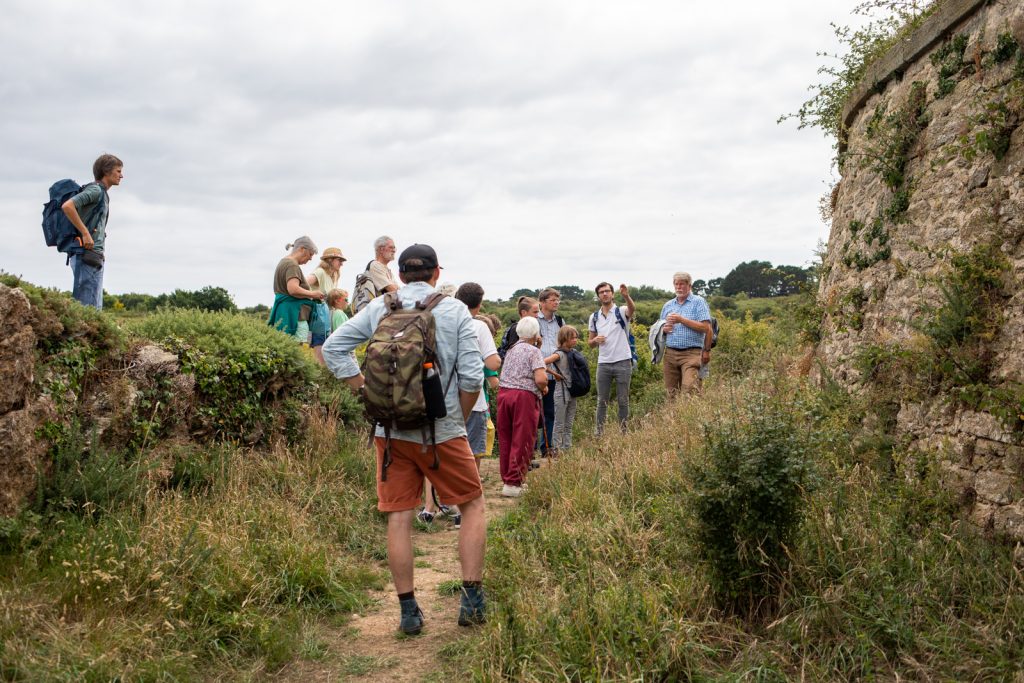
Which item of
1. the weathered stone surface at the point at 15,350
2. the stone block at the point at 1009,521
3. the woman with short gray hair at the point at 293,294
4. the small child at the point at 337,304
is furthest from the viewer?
the small child at the point at 337,304

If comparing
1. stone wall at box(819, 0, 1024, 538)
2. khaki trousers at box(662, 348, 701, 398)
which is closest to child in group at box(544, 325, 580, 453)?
khaki trousers at box(662, 348, 701, 398)

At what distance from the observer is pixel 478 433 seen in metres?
7.56

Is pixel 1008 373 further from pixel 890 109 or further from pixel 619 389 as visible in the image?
pixel 619 389

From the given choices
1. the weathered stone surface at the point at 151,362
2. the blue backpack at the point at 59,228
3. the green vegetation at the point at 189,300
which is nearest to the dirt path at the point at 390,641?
the weathered stone surface at the point at 151,362

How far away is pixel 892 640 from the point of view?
3.70m

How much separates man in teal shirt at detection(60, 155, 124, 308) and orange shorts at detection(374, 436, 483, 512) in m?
4.17

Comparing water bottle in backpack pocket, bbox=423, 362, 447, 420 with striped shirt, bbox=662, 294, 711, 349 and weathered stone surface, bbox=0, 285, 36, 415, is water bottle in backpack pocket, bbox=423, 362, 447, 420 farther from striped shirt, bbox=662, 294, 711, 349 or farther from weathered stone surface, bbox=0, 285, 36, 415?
striped shirt, bbox=662, 294, 711, 349

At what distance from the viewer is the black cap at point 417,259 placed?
4824 millimetres

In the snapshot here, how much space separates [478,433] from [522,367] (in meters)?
0.92

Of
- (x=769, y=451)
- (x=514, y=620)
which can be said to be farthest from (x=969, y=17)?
(x=514, y=620)

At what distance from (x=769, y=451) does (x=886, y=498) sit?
4.44 feet

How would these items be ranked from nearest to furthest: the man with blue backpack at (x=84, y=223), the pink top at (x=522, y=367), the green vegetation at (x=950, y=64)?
the green vegetation at (x=950, y=64)
the man with blue backpack at (x=84, y=223)
the pink top at (x=522, y=367)

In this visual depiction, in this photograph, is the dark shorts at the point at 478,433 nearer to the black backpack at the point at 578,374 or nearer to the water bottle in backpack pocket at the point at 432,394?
the black backpack at the point at 578,374

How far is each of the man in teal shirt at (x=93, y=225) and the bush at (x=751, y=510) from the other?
19.2ft
